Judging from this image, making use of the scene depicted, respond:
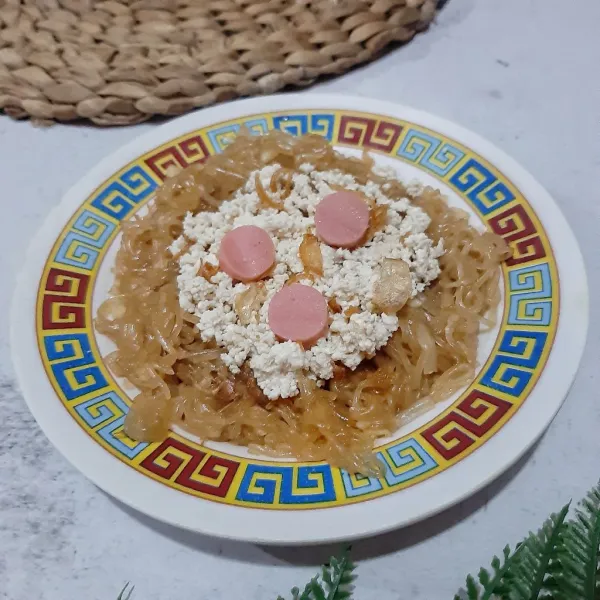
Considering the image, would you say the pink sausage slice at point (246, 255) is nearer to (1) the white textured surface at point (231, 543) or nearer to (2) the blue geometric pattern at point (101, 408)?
(2) the blue geometric pattern at point (101, 408)

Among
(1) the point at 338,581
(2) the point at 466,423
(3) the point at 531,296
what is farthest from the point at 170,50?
(1) the point at 338,581

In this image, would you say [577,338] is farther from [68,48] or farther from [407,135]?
[68,48]

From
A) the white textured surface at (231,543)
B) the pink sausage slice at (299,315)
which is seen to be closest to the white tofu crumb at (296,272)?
the pink sausage slice at (299,315)

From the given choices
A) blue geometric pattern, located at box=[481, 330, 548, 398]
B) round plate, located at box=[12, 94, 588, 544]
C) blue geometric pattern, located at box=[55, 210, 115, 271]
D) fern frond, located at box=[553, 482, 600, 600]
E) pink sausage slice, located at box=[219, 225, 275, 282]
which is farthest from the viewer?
blue geometric pattern, located at box=[55, 210, 115, 271]

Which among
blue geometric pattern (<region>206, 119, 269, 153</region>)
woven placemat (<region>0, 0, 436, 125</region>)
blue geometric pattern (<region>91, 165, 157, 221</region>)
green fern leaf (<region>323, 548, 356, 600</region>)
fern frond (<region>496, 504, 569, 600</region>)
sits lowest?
green fern leaf (<region>323, 548, 356, 600</region>)

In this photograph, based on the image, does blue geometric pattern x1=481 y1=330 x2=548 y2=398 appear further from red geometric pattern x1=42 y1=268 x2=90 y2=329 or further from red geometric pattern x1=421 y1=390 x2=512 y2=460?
red geometric pattern x1=42 y1=268 x2=90 y2=329

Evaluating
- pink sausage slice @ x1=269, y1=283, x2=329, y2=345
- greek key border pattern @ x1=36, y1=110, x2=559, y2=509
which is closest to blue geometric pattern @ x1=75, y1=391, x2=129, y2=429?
greek key border pattern @ x1=36, y1=110, x2=559, y2=509

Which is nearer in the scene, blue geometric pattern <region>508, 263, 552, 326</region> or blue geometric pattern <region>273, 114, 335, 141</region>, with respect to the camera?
blue geometric pattern <region>508, 263, 552, 326</region>
